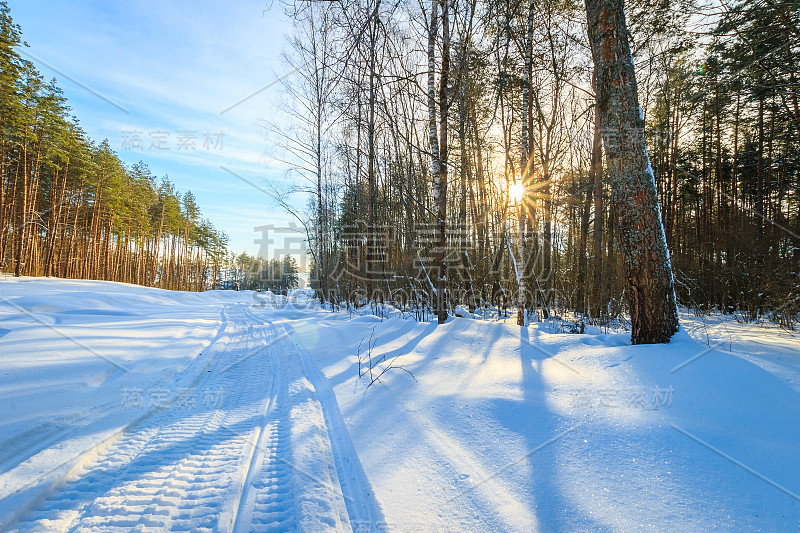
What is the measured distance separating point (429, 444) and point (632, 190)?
3.36 metres

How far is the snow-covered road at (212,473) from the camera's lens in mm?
1521

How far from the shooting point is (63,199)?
24375mm

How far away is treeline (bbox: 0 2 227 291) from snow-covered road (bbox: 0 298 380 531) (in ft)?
77.5

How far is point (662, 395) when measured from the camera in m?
2.22

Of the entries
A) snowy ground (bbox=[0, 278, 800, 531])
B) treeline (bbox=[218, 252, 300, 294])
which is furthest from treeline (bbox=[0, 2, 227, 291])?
treeline (bbox=[218, 252, 300, 294])

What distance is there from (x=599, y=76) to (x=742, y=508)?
4.06 meters

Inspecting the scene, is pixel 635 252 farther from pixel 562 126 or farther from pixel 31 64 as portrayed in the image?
pixel 31 64

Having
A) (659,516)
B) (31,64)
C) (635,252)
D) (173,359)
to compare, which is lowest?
(173,359)

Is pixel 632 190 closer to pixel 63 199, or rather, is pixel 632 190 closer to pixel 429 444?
pixel 429 444

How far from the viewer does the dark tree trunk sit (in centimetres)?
333

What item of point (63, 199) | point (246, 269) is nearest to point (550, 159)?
point (63, 199)

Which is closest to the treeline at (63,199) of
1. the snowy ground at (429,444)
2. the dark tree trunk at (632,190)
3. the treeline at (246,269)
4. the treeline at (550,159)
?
the treeline at (550,159)

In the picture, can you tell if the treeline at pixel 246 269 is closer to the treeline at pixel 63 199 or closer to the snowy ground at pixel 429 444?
the treeline at pixel 63 199

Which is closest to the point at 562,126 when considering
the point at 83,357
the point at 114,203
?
the point at 83,357
